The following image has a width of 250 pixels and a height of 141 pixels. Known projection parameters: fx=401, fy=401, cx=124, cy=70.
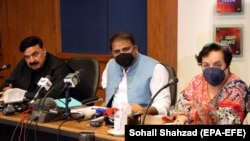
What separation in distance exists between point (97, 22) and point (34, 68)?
4.02ft

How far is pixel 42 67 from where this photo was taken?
337cm

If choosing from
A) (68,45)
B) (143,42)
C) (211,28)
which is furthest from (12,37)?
(211,28)

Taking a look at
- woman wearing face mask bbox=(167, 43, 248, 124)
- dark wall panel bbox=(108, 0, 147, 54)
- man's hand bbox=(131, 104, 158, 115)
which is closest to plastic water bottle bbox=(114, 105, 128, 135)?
man's hand bbox=(131, 104, 158, 115)

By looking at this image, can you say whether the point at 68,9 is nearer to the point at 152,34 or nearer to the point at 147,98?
the point at 152,34

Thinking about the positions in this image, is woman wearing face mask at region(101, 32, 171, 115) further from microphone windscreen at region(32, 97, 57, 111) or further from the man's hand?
microphone windscreen at region(32, 97, 57, 111)

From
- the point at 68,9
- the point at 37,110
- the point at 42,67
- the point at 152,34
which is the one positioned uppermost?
the point at 68,9

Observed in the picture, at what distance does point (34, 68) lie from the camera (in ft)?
11.0

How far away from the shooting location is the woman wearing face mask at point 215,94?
215cm

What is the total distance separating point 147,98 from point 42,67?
3.43 feet

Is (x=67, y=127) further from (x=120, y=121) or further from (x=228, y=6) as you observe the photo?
(x=228, y=6)

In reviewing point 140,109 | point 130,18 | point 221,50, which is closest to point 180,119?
point 140,109

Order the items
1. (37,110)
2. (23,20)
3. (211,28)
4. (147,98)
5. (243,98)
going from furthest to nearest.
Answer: (23,20) → (211,28) → (147,98) → (37,110) → (243,98)

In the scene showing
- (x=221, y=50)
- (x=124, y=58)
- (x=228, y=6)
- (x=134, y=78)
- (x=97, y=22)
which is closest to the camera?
(x=221, y=50)

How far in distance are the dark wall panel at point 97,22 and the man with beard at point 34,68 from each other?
1.00 metres
